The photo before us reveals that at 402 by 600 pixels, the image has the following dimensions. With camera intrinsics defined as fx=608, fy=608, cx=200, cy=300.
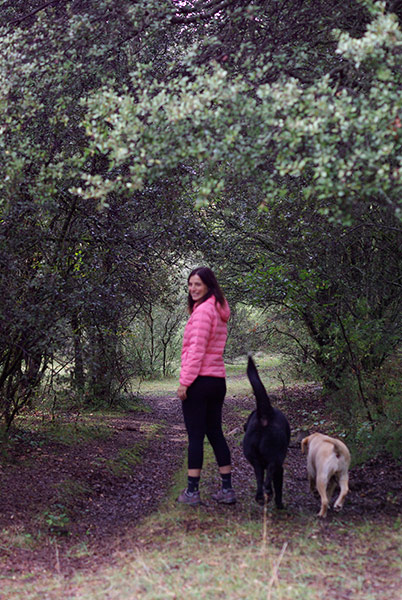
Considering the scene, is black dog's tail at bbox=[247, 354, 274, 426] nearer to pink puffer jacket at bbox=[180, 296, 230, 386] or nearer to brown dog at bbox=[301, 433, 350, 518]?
pink puffer jacket at bbox=[180, 296, 230, 386]

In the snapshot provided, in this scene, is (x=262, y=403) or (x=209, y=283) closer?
(x=262, y=403)

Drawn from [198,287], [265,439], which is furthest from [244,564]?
[198,287]

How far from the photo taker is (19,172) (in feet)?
18.6

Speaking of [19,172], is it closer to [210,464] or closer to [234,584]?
[234,584]

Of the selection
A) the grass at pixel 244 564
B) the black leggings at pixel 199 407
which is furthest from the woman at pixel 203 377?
the grass at pixel 244 564

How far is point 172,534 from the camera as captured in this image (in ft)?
16.9

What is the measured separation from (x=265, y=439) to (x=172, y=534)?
116 centimetres

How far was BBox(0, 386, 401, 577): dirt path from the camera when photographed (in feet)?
17.3

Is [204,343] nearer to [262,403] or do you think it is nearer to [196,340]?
[196,340]

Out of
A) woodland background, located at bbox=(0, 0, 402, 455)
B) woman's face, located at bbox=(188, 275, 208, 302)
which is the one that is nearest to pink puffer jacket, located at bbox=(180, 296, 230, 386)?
woman's face, located at bbox=(188, 275, 208, 302)

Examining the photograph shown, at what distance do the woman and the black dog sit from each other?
0.41m

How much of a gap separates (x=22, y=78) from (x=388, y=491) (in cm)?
572

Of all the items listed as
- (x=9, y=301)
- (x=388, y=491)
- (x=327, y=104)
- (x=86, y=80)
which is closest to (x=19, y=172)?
(x=9, y=301)

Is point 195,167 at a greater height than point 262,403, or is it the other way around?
point 195,167
